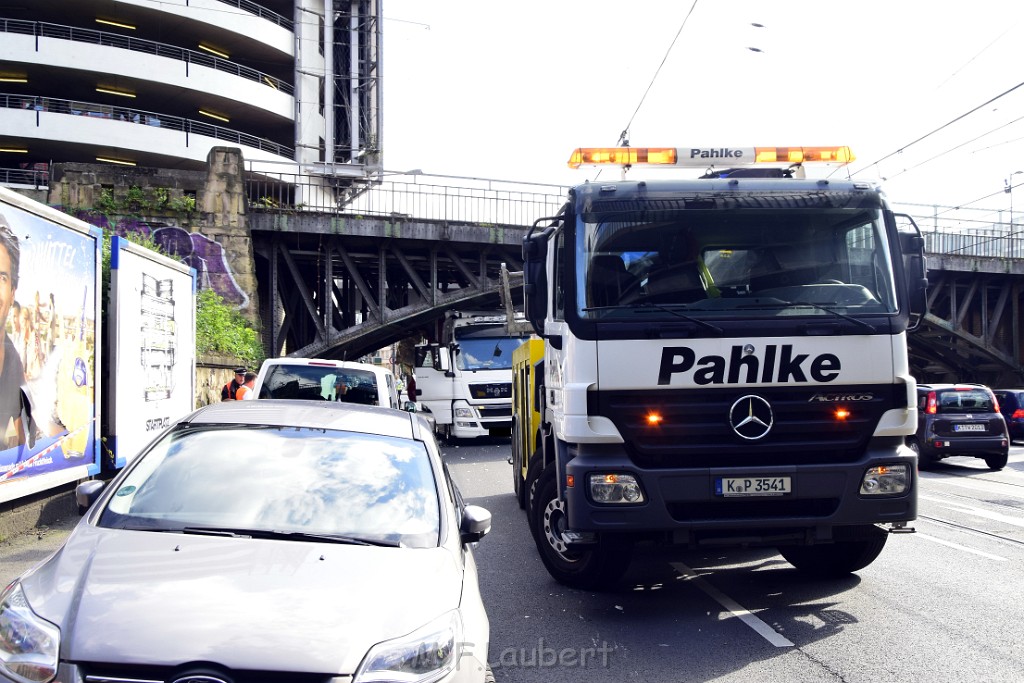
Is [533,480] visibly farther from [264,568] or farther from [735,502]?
[264,568]

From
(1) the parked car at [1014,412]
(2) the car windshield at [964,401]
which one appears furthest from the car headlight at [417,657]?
(1) the parked car at [1014,412]

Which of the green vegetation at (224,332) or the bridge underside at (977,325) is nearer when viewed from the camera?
the green vegetation at (224,332)

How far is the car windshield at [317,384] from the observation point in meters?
12.3

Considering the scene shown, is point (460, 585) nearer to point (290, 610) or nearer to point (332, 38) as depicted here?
point (290, 610)

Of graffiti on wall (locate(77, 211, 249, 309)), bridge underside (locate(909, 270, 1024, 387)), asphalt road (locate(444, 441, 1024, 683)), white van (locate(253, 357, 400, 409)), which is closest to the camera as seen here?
asphalt road (locate(444, 441, 1024, 683))

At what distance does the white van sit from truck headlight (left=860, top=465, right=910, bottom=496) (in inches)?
294

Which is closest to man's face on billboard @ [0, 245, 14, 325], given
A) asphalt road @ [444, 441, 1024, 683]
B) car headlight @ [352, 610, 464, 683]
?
asphalt road @ [444, 441, 1024, 683]

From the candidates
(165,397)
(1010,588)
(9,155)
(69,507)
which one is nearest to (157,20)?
(9,155)

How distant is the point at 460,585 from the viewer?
150 inches

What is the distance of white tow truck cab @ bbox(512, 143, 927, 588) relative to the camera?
5863 millimetres

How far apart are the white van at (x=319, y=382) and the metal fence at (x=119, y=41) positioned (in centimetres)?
3488

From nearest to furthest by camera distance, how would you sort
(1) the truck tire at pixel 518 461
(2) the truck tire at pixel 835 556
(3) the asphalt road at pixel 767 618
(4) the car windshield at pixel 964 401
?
1. (3) the asphalt road at pixel 767 618
2. (2) the truck tire at pixel 835 556
3. (1) the truck tire at pixel 518 461
4. (4) the car windshield at pixel 964 401

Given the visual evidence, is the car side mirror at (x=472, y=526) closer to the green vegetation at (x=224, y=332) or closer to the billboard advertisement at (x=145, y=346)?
the billboard advertisement at (x=145, y=346)

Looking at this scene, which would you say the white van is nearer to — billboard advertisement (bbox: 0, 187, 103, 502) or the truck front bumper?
billboard advertisement (bbox: 0, 187, 103, 502)
